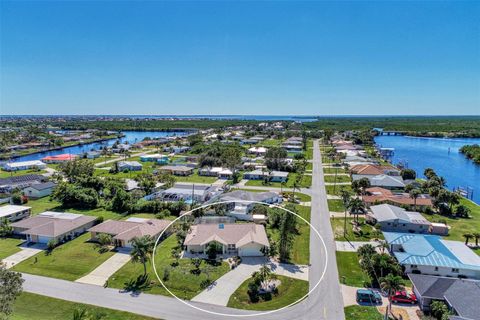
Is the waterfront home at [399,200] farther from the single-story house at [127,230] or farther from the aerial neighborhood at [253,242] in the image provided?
the single-story house at [127,230]

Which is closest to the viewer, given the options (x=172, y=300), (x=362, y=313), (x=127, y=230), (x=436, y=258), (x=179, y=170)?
(x=362, y=313)

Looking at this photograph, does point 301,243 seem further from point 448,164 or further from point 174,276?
point 448,164

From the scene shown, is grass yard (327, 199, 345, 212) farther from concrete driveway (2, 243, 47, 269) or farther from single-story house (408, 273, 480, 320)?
concrete driveway (2, 243, 47, 269)

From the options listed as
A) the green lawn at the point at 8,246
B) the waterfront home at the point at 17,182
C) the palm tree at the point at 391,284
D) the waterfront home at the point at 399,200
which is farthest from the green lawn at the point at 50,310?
the waterfront home at the point at 17,182

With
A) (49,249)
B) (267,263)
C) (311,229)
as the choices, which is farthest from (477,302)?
(49,249)

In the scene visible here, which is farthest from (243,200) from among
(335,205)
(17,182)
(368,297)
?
(17,182)

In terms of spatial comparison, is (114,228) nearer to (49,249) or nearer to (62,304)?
(49,249)
